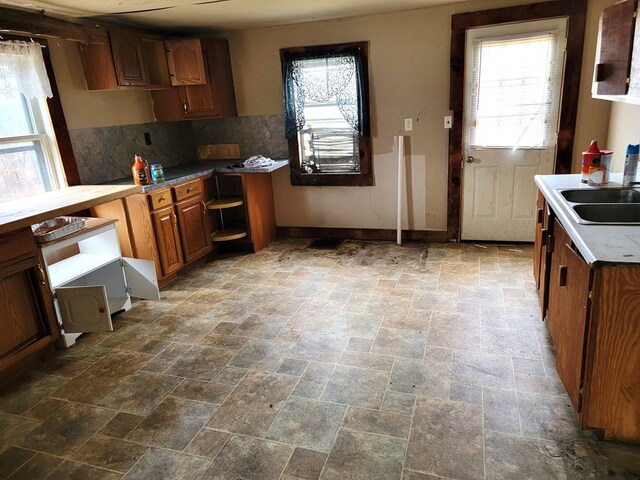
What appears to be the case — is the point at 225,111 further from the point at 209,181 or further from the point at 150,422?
the point at 150,422

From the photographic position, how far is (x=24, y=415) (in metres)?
2.28

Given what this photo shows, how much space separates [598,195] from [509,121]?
1.68m

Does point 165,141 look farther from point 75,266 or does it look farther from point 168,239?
point 75,266

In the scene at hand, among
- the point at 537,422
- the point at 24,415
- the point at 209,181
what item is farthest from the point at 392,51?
the point at 24,415

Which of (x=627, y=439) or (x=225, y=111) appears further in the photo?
(x=225, y=111)

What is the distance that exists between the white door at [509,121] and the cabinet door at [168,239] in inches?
109

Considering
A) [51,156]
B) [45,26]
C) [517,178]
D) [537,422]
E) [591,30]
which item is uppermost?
[45,26]

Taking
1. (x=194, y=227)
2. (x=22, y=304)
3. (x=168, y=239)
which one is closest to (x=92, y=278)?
(x=168, y=239)

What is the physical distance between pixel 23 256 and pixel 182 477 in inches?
64.6

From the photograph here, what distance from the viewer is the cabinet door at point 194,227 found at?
3953mm

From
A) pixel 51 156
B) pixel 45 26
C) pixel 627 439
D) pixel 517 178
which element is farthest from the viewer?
pixel 517 178

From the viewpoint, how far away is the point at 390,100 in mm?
4309

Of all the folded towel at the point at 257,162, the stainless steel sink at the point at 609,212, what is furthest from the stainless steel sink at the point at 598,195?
the folded towel at the point at 257,162

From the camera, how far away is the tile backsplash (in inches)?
146
